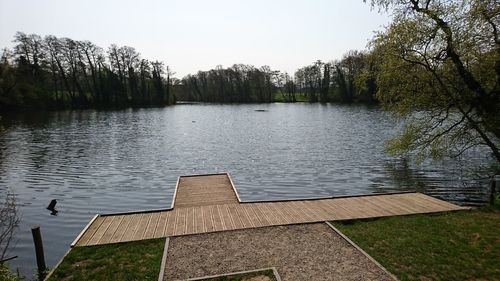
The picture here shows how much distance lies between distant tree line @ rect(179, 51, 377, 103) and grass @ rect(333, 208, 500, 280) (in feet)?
303

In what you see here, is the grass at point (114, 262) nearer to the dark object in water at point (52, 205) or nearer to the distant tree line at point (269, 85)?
the dark object in water at point (52, 205)

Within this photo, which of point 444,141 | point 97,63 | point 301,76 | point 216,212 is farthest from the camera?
point 301,76

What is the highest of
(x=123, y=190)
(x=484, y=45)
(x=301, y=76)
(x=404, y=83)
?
(x=301, y=76)

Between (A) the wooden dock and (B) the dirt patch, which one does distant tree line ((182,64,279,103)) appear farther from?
(B) the dirt patch

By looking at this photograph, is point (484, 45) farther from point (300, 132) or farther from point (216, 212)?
point (300, 132)

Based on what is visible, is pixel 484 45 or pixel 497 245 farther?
pixel 484 45

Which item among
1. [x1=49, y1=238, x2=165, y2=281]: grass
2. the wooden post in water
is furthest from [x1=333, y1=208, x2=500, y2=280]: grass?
the wooden post in water

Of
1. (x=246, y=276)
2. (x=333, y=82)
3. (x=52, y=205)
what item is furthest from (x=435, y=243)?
(x=333, y=82)

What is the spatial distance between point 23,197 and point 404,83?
22352 millimetres

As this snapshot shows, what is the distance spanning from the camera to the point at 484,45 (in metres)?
13.0

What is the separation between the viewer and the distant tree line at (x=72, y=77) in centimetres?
6288

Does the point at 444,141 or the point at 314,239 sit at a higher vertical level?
the point at 444,141

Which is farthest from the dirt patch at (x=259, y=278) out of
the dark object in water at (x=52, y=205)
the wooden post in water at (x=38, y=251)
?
the dark object in water at (x=52, y=205)

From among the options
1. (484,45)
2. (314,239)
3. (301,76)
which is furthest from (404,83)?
(301,76)
